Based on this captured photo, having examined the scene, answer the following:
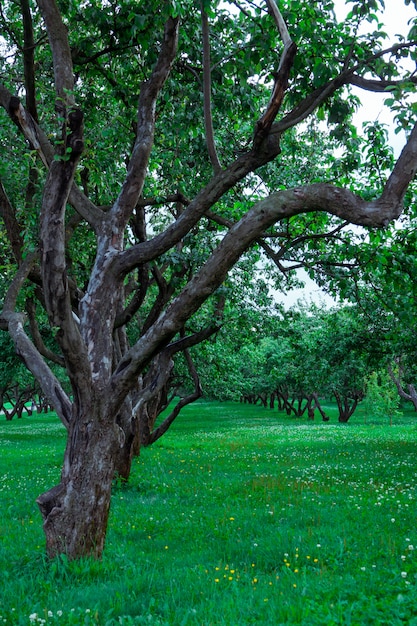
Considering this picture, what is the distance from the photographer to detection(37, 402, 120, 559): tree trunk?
702 cm

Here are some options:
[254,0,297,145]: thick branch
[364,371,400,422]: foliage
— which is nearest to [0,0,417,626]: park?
[254,0,297,145]: thick branch

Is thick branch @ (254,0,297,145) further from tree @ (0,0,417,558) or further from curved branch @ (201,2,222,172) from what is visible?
curved branch @ (201,2,222,172)

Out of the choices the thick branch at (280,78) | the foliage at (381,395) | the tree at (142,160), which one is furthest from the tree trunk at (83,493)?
the foliage at (381,395)

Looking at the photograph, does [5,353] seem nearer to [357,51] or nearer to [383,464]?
[383,464]

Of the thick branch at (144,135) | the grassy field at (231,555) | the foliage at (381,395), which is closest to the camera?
the grassy field at (231,555)

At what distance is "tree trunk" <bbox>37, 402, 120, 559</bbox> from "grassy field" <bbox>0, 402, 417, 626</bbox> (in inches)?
10.5

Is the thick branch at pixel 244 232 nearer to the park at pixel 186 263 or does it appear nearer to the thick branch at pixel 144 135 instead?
the park at pixel 186 263

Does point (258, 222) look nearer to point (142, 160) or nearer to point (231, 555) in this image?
point (142, 160)

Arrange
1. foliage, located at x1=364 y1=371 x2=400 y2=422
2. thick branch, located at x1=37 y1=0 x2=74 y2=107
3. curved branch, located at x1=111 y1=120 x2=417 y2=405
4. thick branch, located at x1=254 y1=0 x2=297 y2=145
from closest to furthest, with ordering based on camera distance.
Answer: curved branch, located at x1=111 y1=120 x2=417 y2=405
thick branch, located at x1=254 y1=0 x2=297 y2=145
thick branch, located at x1=37 y1=0 x2=74 y2=107
foliage, located at x1=364 y1=371 x2=400 y2=422

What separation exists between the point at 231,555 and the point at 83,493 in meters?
2.48

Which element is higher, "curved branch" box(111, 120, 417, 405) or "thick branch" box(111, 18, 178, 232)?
"thick branch" box(111, 18, 178, 232)

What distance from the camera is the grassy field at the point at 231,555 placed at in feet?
18.0

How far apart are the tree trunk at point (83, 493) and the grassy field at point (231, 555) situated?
0.88ft

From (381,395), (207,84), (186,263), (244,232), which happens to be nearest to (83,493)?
(244,232)
